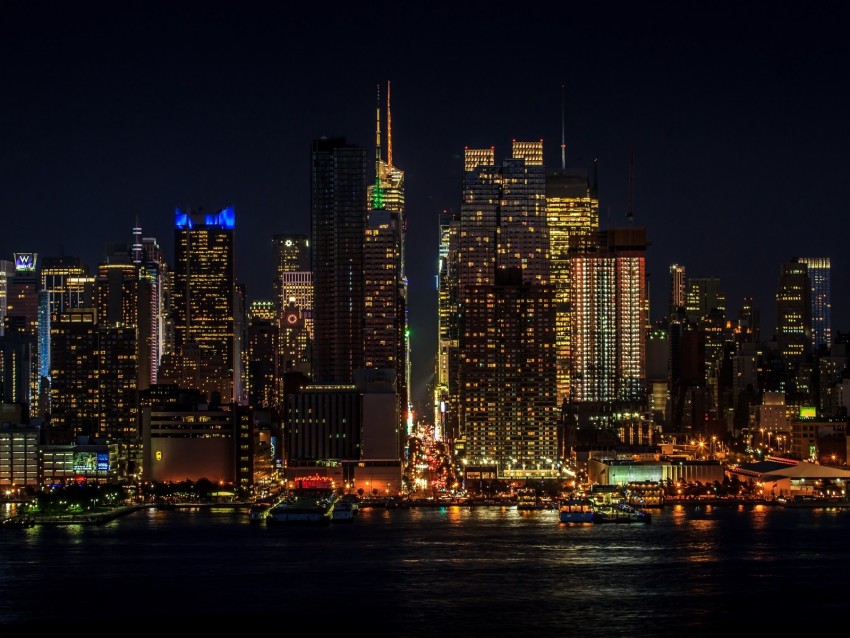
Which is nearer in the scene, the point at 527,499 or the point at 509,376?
the point at 527,499

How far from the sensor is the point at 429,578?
200ft

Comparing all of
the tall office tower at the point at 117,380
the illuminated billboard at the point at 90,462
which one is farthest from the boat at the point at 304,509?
the tall office tower at the point at 117,380

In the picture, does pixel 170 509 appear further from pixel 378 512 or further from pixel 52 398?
pixel 52 398

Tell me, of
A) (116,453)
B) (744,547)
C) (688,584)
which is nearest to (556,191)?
(116,453)

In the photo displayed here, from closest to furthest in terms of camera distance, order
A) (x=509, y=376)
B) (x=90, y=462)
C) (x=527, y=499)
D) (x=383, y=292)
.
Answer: (x=527, y=499) < (x=90, y=462) < (x=509, y=376) < (x=383, y=292)

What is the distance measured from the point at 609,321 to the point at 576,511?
81.3 meters

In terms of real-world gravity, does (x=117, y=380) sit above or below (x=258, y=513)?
above

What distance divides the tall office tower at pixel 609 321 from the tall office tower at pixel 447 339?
1353cm

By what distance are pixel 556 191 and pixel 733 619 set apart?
403 ft

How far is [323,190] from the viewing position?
16412 cm

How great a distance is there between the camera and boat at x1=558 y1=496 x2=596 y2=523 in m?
90.4

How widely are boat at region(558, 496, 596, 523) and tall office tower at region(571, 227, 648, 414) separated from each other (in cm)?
7454

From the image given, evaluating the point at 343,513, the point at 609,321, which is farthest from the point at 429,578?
the point at 609,321

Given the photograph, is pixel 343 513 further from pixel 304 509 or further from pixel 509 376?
pixel 509 376
